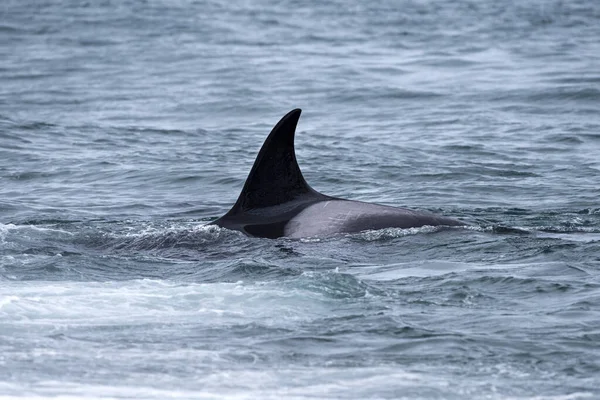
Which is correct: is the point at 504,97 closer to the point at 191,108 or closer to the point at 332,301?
the point at 191,108

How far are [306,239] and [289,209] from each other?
19.8 inches

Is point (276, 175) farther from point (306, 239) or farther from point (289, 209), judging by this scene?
point (306, 239)

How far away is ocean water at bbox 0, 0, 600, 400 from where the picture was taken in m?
8.12

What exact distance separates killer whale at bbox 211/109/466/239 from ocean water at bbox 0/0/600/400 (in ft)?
0.69

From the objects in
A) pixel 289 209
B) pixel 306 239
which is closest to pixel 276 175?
pixel 289 209

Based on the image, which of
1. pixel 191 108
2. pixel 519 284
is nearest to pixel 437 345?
pixel 519 284

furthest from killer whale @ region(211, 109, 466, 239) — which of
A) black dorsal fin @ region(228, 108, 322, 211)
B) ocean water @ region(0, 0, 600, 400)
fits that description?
ocean water @ region(0, 0, 600, 400)

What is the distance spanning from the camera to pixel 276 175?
11875 millimetres

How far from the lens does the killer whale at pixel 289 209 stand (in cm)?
1176

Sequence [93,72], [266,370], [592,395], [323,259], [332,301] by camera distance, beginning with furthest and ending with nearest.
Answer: [93,72]
[323,259]
[332,301]
[266,370]
[592,395]

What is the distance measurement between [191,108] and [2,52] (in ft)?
40.7

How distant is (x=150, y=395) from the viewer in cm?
754

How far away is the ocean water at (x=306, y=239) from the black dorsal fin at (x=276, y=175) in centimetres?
53

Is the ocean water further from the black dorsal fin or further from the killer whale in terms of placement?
the black dorsal fin
